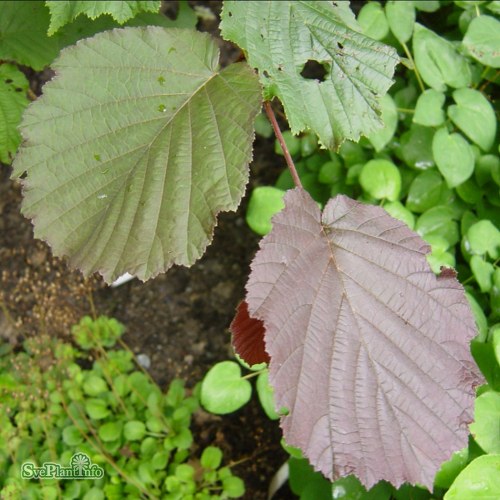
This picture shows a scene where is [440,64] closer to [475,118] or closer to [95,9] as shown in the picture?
[475,118]

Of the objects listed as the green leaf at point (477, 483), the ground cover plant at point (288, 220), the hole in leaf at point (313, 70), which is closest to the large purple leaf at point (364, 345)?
the ground cover plant at point (288, 220)

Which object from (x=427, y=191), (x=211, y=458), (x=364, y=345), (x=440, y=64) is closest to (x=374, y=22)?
(x=440, y=64)

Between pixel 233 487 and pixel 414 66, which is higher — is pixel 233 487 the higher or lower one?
the lower one

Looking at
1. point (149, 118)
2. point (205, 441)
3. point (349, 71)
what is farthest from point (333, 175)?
point (205, 441)

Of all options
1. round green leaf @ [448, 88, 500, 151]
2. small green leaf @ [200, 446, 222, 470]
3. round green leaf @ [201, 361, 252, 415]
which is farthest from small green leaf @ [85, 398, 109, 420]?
round green leaf @ [448, 88, 500, 151]

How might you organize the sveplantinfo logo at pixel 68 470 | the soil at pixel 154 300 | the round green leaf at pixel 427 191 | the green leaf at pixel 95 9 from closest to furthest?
the green leaf at pixel 95 9 → the round green leaf at pixel 427 191 → the sveplantinfo logo at pixel 68 470 → the soil at pixel 154 300

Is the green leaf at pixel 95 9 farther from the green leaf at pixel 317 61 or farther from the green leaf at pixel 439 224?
the green leaf at pixel 439 224

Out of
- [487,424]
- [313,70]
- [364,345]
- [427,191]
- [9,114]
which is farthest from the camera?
[313,70]
